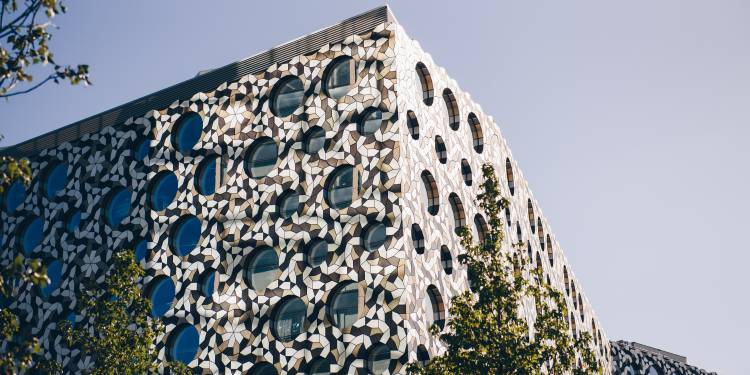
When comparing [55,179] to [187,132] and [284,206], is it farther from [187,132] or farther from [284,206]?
[284,206]

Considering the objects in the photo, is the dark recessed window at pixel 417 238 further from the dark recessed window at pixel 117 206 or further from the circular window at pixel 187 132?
the dark recessed window at pixel 117 206

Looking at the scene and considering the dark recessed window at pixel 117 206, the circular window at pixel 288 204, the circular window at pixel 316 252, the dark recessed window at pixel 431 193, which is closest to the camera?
the circular window at pixel 316 252

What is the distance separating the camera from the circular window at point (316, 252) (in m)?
32.8

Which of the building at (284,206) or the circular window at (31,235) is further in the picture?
the circular window at (31,235)

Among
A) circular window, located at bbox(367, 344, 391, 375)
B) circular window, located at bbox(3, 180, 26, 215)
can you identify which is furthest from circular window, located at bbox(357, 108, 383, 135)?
circular window, located at bbox(3, 180, 26, 215)

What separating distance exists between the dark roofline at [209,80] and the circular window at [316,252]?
8.63 metres

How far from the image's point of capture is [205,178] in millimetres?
37344

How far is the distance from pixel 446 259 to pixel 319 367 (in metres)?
7.05

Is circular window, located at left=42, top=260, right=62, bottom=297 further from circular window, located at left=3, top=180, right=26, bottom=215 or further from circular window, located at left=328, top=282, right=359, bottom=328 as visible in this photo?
circular window, located at left=328, top=282, right=359, bottom=328

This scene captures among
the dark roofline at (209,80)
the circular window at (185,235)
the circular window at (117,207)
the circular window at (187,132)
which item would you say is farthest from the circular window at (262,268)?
the dark roofline at (209,80)

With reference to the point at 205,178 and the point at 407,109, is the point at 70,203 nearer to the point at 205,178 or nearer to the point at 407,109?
the point at 205,178

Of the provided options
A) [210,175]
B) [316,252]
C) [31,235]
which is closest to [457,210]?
[316,252]

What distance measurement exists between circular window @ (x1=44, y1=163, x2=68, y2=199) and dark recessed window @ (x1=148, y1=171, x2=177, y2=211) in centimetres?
653

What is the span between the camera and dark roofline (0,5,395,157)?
36094 millimetres
